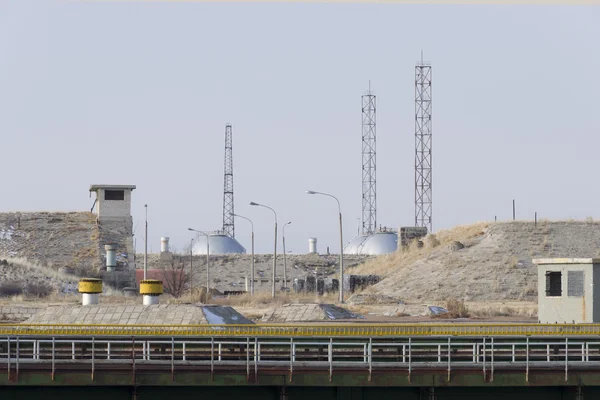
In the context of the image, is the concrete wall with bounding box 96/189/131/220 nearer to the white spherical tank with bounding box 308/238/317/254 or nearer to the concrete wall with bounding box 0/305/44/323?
the concrete wall with bounding box 0/305/44/323

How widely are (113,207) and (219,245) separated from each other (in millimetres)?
32564

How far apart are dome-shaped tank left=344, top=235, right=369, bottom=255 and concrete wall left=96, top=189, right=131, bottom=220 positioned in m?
33.8

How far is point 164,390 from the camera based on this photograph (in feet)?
87.9

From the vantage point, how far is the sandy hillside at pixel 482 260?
77.5 m

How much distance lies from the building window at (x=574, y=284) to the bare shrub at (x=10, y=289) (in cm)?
5248

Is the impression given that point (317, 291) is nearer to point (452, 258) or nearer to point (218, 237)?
point (452, 258)

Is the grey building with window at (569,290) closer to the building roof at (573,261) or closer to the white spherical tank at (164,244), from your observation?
the building roof at (573,261)

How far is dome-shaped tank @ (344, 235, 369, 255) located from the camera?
11679cm

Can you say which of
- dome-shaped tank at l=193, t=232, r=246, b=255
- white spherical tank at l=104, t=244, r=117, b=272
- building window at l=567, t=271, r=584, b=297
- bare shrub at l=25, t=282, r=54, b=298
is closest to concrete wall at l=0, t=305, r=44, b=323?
bare shrub at l=25, t=282, r=54, b=298

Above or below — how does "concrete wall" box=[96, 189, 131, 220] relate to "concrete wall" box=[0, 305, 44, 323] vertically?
above

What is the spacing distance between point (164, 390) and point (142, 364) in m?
0.87

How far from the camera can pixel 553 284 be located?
37.2m

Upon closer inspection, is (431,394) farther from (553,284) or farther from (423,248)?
(423,248)

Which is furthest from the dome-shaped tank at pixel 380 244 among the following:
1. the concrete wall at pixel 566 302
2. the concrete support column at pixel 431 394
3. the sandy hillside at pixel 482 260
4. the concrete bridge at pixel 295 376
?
the concrete support column at pixel 431 394
